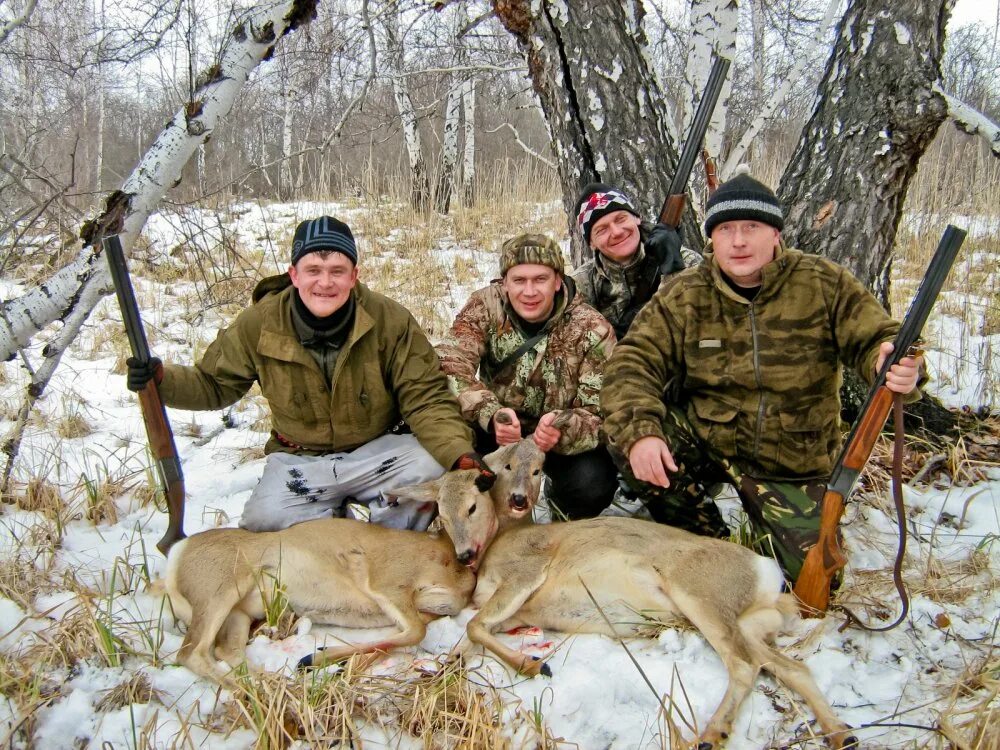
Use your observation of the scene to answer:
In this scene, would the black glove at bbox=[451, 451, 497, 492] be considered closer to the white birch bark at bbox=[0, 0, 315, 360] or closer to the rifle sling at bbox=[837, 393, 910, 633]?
the rifle sling at bbox=[837, 393, 910, 633]

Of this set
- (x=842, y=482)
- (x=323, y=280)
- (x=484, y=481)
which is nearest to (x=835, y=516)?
(x=842, y=482)

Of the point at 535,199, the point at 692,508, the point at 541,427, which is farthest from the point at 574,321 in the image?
the point at 535,199

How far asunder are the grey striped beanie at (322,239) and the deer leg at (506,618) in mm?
1778

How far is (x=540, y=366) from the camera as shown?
410cm

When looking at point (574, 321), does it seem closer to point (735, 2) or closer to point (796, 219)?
point (796, 219)

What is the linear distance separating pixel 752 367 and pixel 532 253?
50.0 inches

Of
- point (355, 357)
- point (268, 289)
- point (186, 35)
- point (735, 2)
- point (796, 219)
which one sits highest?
point (735, 2)

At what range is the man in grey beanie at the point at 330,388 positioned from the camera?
3643 millimetres

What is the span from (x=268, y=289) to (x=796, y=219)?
10.5 ft

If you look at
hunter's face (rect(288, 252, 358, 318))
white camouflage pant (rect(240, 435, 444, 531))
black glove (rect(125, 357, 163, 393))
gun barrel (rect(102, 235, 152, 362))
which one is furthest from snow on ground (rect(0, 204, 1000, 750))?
hunter's face (rect(288, 252, 358, 318))

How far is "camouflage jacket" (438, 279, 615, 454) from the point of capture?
3.91 metres

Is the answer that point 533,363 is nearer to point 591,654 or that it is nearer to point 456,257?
point 591,654

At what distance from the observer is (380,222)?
9391mm

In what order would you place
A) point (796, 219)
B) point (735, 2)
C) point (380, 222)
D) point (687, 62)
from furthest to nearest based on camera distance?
point (380, 222) < point (687, 62) < point (735, 2) < point (796, 219)
